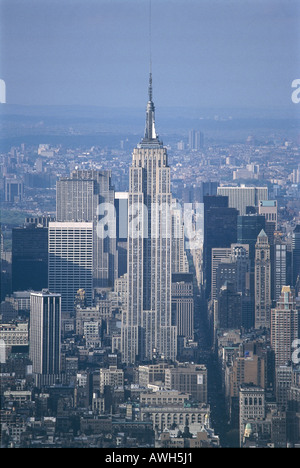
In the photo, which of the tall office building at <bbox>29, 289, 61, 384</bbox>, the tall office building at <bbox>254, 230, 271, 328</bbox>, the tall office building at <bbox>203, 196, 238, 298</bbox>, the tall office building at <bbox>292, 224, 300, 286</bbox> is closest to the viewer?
the tall office building at <bbox>29, 289, 61, 384</bbox>

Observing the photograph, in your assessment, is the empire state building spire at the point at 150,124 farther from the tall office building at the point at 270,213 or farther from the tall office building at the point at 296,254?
the tall office building at the point at 296,254

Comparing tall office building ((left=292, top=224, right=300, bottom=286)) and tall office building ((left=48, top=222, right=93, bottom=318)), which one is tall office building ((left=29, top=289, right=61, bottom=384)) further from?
tall office building ((left=292, top=224, right=300, bottom=286))

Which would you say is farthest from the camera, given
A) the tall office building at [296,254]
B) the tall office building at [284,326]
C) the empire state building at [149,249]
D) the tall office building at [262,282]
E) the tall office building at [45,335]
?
the empire state building at [149,249]

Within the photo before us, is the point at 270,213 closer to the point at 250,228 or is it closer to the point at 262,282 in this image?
Result: the point at 250,228

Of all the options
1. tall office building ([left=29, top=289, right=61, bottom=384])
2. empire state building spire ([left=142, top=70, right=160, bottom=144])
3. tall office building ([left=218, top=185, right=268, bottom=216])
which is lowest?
tall office building ([left=29, top=289, right=61, bottom=384])

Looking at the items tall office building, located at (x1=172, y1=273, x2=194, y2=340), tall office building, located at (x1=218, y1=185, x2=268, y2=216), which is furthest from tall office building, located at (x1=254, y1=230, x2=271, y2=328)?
tall office building, located at (x1=172, y1=273, x2=194, y2=340)

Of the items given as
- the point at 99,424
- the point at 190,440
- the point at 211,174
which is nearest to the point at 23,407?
the point at 99,424

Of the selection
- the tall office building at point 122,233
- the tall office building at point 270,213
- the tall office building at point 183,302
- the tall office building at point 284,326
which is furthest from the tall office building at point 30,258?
the tall office building at point 284,326
